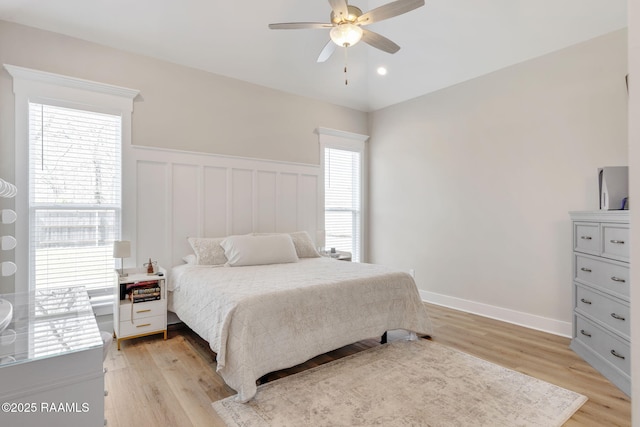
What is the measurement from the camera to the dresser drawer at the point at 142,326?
119 inches

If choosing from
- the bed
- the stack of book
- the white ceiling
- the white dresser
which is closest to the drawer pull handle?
the white dresser

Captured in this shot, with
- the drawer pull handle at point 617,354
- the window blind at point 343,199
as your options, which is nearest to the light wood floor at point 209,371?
the drawer pull handle at point 617,354

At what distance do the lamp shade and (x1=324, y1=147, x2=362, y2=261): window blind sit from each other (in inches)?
108

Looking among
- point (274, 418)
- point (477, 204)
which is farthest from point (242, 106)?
point (274, 418)

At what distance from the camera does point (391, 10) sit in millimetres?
2412

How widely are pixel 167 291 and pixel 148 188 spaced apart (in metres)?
1.12

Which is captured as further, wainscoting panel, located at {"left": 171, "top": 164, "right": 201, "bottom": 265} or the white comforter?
wainscoting panel, located at {"left": 171, "top": 164, "right": 201, "bottom": 265}

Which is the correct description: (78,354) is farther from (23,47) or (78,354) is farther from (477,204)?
(477,204)

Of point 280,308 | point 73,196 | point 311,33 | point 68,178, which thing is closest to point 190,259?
point 73,196

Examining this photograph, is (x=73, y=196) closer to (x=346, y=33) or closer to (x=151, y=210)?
(x=151, y=210)

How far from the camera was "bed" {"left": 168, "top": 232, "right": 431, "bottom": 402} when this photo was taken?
2.21 meters

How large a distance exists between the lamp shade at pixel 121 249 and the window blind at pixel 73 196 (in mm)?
339

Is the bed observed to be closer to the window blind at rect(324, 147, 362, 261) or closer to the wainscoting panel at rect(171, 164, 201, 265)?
Result: the wainscoting panel at rect(171, 164, 201, 265)

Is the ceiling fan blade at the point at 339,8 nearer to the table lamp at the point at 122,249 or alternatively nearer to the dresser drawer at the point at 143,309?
the table lamp at the point at 122,249
